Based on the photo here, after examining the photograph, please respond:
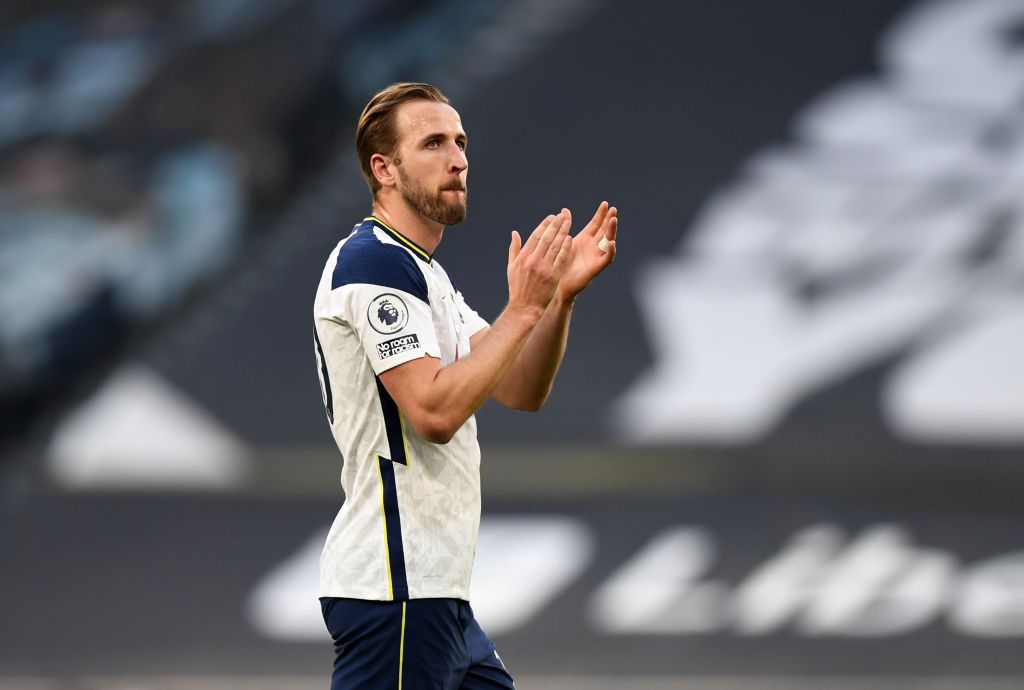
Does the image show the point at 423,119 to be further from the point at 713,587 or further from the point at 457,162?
the point at 713,587

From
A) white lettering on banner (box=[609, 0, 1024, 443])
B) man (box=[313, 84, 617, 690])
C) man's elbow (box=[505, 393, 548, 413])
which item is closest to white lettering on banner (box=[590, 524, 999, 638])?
white lettering on banner (box=[609, 0, 1024, 443])

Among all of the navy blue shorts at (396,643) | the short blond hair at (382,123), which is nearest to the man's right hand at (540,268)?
the short blond hair at (382,123)

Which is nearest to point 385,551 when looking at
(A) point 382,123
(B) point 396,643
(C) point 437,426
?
(B) point 396,643

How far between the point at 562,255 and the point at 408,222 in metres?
0.33

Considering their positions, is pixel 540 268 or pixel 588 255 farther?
pixel 588 255

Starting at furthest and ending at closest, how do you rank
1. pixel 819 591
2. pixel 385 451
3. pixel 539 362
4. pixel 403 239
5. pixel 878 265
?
pixel 878 265, pixel 819 591, pixel 539 362, pixel 403 239, pixel 385 451

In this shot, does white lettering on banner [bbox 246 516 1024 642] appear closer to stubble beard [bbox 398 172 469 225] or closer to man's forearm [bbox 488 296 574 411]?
man's forearm [bbox 488 296 574 411]

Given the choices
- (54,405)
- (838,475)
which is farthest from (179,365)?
(838,475)

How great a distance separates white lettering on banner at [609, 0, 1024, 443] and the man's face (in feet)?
14.2

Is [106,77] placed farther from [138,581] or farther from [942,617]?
Answer: [942,617]

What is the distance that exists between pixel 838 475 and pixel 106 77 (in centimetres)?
442

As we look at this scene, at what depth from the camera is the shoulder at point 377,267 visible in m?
2.57

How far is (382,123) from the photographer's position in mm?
2766

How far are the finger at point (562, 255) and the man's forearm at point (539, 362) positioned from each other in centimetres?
24
